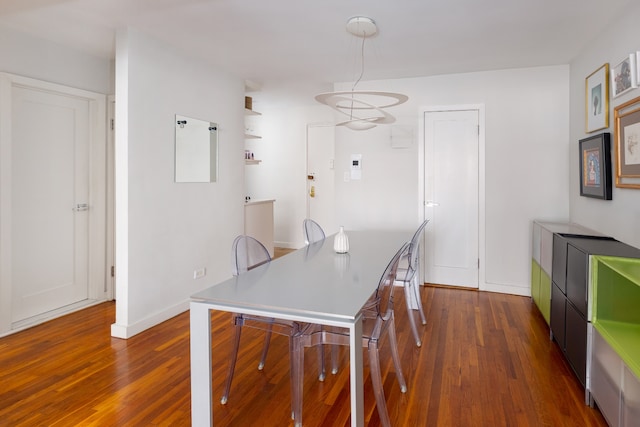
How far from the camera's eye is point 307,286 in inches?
74.4

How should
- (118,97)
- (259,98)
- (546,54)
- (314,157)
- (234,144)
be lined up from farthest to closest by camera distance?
1. (314,157)
2. (259,98)
3. (234,144)
4. (546,54)
5. (118,97)

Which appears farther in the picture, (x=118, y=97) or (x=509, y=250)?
(x=509, y=250)

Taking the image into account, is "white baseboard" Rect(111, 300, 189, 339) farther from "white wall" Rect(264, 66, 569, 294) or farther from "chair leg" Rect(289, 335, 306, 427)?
"white wall" Rect(264, 66, 569, 294)

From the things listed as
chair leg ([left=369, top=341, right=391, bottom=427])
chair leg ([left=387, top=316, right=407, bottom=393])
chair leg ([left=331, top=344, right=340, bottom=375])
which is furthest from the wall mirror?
chair leg ([left=369, top=341, right=391, bottom=427])

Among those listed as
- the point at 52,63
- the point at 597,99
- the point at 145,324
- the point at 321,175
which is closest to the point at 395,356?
the point at 145,324

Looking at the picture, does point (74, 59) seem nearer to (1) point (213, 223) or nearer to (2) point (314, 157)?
(1) point (213, 223)

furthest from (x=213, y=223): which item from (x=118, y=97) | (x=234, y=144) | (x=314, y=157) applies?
(x=314, y=157)

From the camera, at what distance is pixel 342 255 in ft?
8.75

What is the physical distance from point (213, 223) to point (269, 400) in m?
2.25

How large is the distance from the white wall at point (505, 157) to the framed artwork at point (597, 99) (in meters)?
0.62

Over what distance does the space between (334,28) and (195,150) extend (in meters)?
1.70

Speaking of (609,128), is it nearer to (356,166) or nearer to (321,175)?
(356,166)

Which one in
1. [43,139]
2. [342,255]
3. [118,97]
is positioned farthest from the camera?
[43,139]

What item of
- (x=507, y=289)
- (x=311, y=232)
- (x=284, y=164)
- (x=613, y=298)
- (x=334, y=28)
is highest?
(x=334, y=28)
